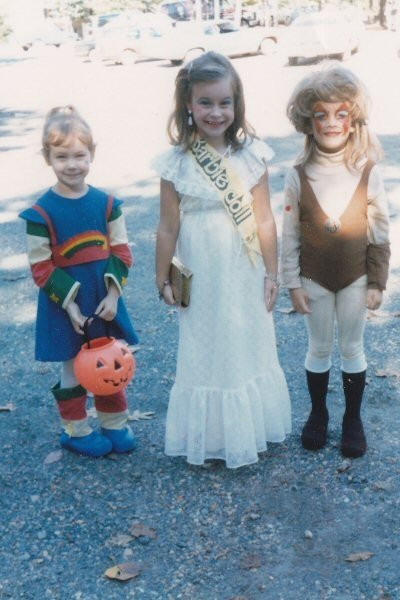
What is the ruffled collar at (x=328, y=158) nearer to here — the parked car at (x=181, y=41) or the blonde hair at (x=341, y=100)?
the blonde hair at (x=341, y=100)

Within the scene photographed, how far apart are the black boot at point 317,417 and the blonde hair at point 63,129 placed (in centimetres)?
145

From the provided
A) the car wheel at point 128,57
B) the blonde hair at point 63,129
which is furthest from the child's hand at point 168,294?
the car wheel at point 128,57

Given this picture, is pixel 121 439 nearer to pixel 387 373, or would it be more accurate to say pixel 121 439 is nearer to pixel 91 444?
pixel 91 444

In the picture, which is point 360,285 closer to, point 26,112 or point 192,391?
point 192,391

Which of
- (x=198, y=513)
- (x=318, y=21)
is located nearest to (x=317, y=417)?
(x=198, y=513)

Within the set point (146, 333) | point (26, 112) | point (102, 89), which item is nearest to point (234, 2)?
point (102, 89)

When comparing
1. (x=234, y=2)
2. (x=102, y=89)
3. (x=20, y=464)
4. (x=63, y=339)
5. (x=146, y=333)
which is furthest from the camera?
(x=234, y=2)

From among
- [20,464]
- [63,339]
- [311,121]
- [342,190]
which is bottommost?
[20,464]

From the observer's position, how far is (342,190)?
2980 millimetres

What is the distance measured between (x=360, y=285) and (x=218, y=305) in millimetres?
609

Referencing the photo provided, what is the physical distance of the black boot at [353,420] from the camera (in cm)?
329

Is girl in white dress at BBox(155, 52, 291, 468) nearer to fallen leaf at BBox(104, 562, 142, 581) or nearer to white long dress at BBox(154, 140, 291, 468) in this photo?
white long dress at BBox(154, 140, 291, 468)

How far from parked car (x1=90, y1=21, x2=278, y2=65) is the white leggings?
19.4 meters

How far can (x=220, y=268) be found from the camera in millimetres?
3025
